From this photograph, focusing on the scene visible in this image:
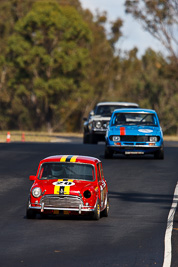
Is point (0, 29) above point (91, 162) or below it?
above

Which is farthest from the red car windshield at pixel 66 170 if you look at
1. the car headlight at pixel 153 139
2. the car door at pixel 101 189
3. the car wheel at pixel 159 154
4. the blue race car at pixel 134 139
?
the car wheel at pixel 159 154

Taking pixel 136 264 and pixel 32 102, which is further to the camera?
pixel 32 102

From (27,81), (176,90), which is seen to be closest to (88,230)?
→ (27,81)

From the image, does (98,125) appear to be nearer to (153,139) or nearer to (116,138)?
(116,138)

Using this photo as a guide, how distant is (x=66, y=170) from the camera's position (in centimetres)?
1341

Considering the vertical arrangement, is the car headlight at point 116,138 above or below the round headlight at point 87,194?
below

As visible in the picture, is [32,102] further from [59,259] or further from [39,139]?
[59,259]

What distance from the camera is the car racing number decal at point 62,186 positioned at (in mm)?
12727

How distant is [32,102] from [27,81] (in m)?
3.57

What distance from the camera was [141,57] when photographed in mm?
108938

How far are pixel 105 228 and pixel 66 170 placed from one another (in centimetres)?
170

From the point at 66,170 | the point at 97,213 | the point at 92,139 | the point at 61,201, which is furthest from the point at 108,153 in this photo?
the point at 61,201

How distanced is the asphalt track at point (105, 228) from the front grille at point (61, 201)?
327 millimetres

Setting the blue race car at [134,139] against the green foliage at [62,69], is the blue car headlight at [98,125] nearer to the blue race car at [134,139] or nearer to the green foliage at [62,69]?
the blue race car at [134,139]
